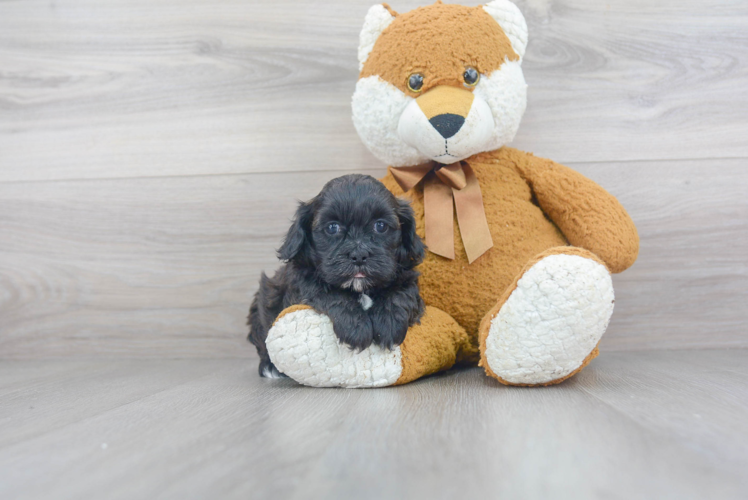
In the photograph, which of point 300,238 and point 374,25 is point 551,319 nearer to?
point 300,238

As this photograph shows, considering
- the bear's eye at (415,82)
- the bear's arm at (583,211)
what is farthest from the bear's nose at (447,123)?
the bear's arm at (583,211)

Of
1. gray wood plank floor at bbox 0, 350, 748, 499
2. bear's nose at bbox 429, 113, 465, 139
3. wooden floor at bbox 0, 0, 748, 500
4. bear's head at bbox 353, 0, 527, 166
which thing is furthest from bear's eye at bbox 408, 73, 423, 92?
gray wood plank floor at bbox 0, 350, 748, 499

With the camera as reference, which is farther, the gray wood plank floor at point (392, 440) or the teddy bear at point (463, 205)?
the teddy bear at point (463, 205)

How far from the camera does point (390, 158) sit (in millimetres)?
1272

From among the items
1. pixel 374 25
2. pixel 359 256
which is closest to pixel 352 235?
pixel 359 256

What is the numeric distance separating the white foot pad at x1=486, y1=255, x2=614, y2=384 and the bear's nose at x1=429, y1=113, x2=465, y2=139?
0.33m

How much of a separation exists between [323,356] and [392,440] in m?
0.34

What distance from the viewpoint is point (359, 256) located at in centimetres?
97

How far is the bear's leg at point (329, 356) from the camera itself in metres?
1.02

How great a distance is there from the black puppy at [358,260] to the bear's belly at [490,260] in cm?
9

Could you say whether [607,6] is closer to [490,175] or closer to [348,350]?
[490,175]

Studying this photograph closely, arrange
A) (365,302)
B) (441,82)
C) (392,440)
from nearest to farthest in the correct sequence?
1. (392,440)
2. (365,302)
3. (441,82)

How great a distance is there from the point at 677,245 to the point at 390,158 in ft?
2.80

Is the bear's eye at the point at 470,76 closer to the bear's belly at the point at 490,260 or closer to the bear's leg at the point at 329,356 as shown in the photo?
the bear's belly at the point at 490,260
